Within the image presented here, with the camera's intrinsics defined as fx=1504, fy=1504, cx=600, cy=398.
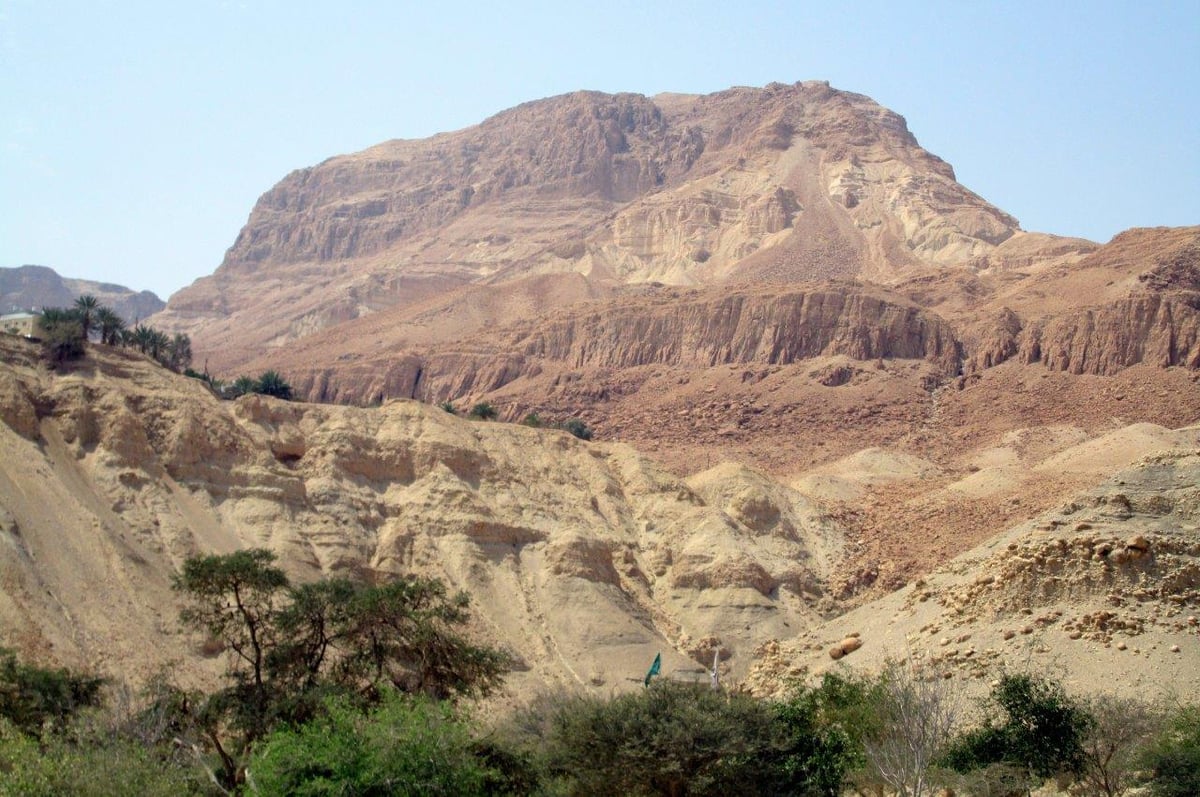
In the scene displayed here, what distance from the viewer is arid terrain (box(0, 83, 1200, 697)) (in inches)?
1455

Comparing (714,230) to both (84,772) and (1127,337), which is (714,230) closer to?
(1127,337)

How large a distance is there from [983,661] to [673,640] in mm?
19360

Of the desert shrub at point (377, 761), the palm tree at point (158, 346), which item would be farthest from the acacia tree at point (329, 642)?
the palm tree at point (158, 346)

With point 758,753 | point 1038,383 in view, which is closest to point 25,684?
point 758,753

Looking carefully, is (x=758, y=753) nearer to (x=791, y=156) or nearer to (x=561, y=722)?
(x=561, y=722)

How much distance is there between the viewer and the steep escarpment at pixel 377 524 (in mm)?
43562

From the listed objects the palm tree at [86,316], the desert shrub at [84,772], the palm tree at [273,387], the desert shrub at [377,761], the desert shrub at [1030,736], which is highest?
the palm tree at [86,316]

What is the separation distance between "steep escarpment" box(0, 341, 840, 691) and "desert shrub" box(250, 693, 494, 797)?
16115 mm

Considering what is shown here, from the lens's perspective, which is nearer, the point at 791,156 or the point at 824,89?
the point at 791,156

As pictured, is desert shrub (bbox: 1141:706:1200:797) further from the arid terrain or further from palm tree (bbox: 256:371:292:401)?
palm tree (bbox: 256:371:292:401)

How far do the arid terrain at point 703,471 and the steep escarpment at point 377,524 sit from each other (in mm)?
138

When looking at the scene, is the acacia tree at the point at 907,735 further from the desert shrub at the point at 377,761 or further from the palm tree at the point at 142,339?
the palm tree at the point at 142,339

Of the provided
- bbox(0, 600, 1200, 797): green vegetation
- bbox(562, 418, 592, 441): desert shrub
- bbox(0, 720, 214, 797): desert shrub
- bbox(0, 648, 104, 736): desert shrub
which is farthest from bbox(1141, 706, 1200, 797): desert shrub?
bbox(562, 418, 592, 441): desert shrub

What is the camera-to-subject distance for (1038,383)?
92250 millimetres
